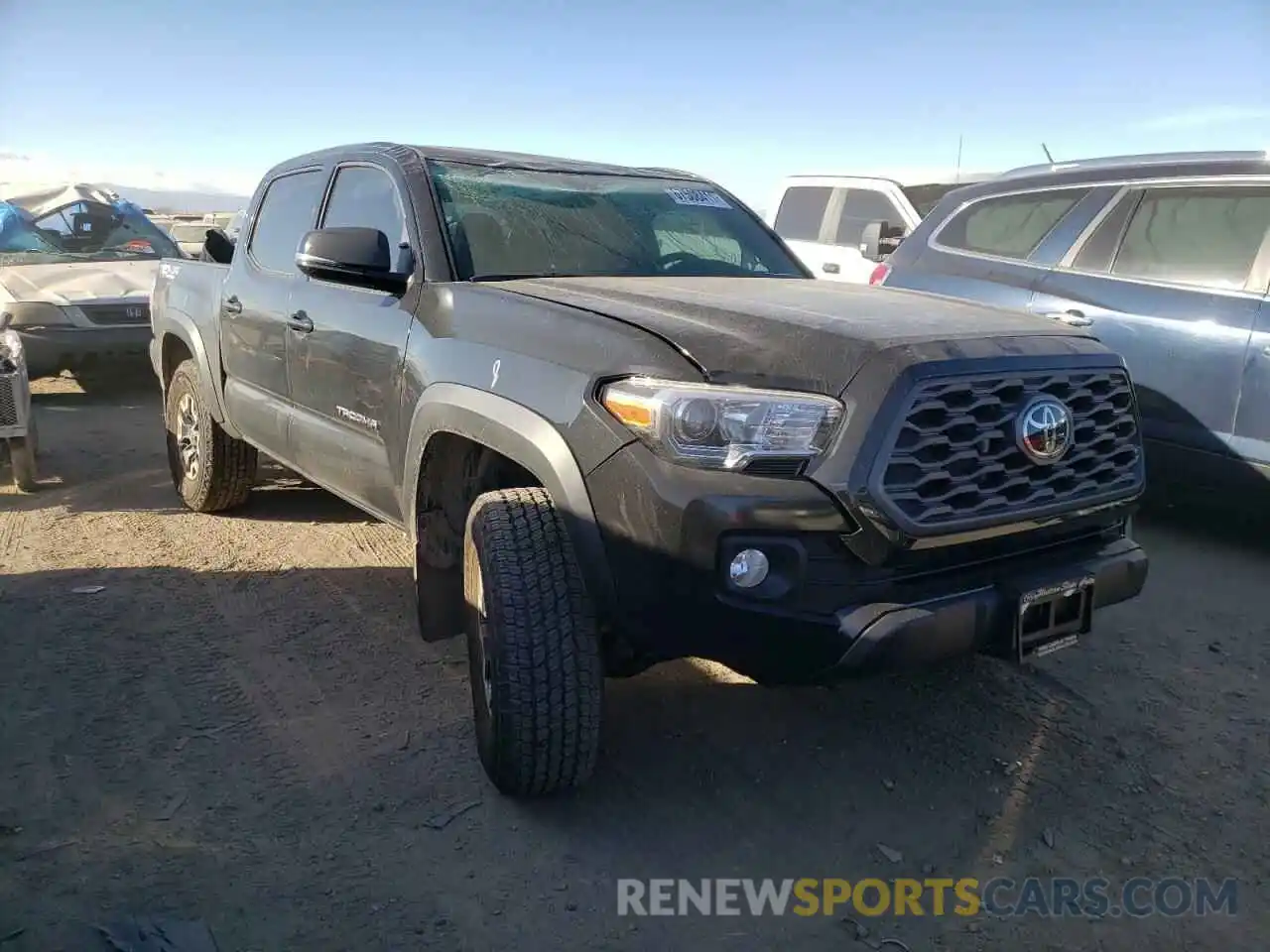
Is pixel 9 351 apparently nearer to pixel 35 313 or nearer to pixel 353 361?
pixel 35 313

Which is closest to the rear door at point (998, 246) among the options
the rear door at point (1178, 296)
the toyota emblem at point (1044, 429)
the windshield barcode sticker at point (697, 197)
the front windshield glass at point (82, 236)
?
the rear door at point (1178, 296)

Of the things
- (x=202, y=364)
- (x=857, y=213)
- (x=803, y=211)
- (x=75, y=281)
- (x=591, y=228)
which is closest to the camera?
(x=591, y=228)

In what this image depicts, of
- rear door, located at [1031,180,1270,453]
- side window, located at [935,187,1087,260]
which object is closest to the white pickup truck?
side window, located at [935,187,1087,260]

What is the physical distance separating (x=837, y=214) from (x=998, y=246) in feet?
13.8

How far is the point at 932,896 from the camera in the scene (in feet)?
8.16

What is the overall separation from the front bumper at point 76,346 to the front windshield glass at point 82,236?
1176 millimetres

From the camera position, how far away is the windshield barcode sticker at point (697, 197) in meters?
4.16

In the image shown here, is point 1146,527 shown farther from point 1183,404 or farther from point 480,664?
point 480,664

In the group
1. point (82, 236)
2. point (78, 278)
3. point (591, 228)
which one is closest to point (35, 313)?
point (78, 278)

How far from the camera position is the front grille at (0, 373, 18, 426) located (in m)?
5.74

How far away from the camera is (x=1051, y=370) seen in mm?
2625

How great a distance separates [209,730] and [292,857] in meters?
0.78

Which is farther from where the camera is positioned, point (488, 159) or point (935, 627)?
point (488, 159)

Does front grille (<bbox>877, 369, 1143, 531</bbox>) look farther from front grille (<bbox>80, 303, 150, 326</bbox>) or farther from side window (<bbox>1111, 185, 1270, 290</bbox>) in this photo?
front grille (<bbox>80, 303, 150, 326</bbox>)
